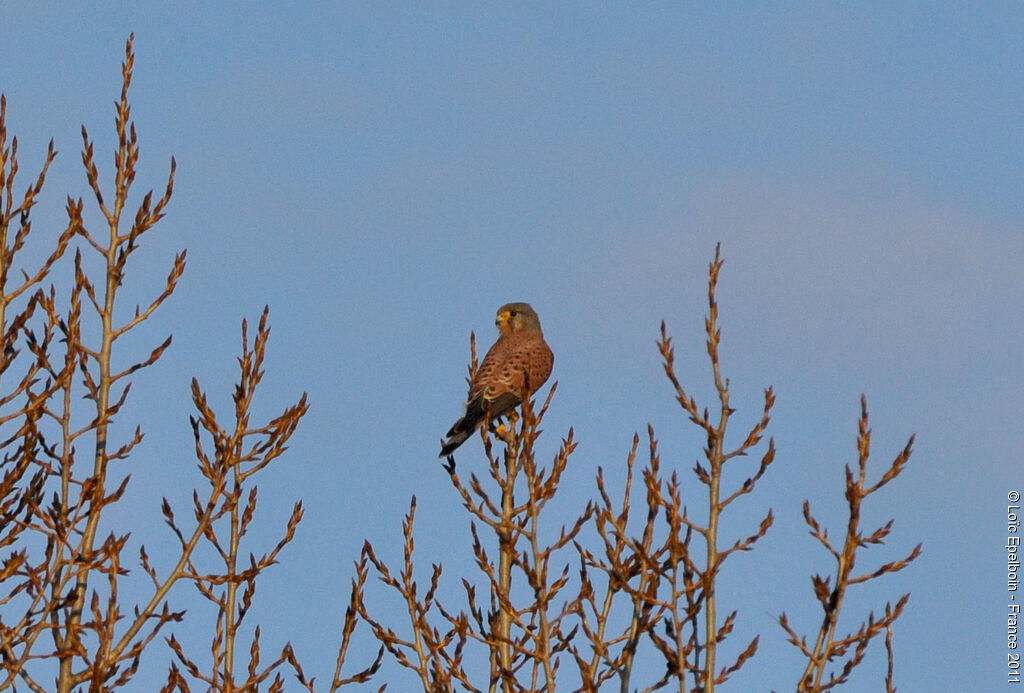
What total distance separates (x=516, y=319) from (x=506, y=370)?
173 cm

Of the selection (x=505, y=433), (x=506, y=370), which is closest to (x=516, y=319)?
(x=506, y=370)

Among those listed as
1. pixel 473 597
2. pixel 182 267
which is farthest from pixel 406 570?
pixel 182 267

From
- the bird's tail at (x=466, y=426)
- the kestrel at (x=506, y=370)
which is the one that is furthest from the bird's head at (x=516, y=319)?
the bird's tail at (x=466, y=426)

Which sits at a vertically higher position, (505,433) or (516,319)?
(516,319)

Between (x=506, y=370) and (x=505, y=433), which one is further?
(x=506, y=370)

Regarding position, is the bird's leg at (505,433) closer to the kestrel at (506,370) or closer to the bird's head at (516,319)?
the kestrel at (506,370)

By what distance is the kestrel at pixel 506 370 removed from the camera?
1109cm

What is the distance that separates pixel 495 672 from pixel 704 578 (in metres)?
2.37

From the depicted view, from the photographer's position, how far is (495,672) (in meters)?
8.14

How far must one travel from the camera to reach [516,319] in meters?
13.7

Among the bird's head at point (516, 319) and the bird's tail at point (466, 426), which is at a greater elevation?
the bird's head at point (516, 319)

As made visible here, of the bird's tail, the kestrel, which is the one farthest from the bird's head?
the bird's tail

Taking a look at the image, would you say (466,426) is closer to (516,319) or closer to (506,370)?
(506,370)

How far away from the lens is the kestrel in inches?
436
